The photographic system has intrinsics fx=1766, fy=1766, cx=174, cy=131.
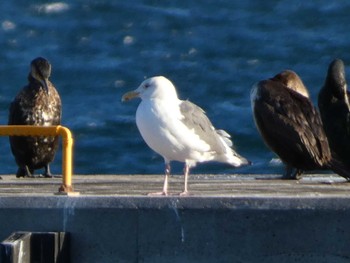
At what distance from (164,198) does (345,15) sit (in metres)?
27.7

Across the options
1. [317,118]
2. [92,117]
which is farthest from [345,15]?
[317,118]

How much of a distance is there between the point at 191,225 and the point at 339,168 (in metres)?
3.73

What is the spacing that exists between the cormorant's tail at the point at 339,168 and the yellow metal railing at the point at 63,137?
10.3 ft

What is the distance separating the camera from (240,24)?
39906 mm

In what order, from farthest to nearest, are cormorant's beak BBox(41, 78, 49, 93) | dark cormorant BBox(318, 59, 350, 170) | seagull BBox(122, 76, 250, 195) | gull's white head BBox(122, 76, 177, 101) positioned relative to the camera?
cormorant's beak BBox(41, 78, 49, 93) → dark cormorant BBox(318, 59, 350, 170) → gull's white head BBox(122, 76, 177, 101) → seagull BBox(122, 76, 250, 195)

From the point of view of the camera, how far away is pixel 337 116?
16.4m

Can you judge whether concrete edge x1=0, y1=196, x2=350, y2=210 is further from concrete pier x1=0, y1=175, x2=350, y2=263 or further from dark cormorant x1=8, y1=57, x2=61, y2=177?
dark cormorant x1=8, y1=57, x2=61, y2=177

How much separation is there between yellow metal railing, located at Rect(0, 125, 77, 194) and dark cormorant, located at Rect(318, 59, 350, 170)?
385 cm

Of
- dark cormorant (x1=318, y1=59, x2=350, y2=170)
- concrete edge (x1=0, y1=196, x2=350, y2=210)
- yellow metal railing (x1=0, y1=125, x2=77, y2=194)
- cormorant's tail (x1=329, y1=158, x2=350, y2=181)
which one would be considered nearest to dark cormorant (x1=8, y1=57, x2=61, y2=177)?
dark cormorant (x1=318, y1=59, x2=350, y2=170)

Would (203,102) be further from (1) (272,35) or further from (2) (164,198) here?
(2) (164,198)

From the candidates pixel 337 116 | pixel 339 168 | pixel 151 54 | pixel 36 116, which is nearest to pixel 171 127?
pixel 339 168

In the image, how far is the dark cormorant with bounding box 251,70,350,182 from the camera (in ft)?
→ 51.9

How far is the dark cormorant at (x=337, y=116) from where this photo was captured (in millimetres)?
16359

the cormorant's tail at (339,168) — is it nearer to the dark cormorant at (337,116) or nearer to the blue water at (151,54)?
the dark cormorant at (337,116)
